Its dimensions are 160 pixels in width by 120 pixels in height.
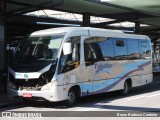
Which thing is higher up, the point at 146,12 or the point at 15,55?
the point at 146,12

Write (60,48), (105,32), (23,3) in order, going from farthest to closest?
1. (23,3)
2. (105,32)
3. (60,48)

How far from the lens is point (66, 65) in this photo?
13516mm

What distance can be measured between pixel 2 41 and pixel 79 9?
7.69m

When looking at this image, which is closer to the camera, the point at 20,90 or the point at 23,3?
the point at 20,90

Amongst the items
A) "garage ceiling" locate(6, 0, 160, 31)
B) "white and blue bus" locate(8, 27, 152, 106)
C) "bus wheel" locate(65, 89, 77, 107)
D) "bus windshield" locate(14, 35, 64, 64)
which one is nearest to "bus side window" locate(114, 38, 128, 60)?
"white and blue bus" locate(8, 27, 152, 106)

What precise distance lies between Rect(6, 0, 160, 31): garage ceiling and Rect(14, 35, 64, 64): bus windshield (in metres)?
4.50

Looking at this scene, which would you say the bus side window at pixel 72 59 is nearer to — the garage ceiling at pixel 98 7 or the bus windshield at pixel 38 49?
the bus windshield at pixel 38 49

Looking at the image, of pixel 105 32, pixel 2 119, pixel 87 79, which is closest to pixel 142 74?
pixel 105 32

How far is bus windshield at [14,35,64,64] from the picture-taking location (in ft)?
44.5

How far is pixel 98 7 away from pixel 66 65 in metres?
11.6

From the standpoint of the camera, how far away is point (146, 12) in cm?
2628

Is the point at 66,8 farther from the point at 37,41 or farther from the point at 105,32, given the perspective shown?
the point at 37,41

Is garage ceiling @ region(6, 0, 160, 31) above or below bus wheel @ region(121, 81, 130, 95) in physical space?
above

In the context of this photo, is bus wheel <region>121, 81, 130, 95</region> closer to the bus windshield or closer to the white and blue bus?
the white and blue bus
